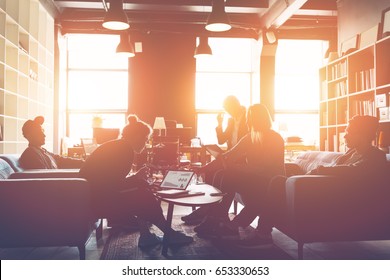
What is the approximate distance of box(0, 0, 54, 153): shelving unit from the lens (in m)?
4.87

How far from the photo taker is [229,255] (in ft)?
8.69

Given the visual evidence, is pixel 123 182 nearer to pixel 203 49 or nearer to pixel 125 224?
pixel 125 224

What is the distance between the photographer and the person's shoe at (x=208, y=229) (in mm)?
3160

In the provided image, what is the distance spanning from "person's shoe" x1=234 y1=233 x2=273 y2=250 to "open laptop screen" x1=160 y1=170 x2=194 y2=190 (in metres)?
0.60

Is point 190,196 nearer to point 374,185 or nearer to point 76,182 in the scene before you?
point 76,182

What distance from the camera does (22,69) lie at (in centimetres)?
562

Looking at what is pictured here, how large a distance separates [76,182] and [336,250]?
1902 mm

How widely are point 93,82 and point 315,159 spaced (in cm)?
646

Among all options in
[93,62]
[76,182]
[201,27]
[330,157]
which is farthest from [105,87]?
[76,182]

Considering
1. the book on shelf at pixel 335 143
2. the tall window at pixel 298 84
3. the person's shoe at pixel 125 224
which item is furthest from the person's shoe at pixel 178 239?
the tall window at pixel 298 84

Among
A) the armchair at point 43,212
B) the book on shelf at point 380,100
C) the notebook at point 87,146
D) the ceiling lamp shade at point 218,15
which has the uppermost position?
the ceiling lamp shade at point 218,15

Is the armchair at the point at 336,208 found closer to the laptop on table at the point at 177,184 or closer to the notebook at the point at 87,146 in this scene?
the laptop on table at the point at 177,184

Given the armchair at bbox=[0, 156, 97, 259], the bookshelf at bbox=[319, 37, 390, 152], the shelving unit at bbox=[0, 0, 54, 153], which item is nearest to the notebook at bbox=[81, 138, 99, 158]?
the shelving unit at bbox=[0, 0, 54, 153]

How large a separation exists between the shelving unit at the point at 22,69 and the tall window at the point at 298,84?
5470mm
